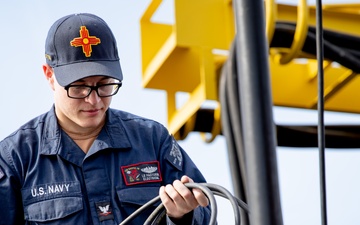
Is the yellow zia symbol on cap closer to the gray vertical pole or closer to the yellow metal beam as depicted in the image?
the gray vertical pole

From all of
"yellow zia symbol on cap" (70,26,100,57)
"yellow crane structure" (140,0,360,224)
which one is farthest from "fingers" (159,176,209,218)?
"yellow crane structure" (140,0,360,224)

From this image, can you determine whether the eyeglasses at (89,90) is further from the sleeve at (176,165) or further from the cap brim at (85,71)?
the sleeve at (176,165)

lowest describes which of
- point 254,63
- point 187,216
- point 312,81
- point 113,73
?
point 312,81

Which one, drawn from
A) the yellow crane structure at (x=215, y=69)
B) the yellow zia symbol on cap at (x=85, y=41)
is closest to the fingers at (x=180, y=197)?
the yellow zia symbol on cap at (x=85, y=41)

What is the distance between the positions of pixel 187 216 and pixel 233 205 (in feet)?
2.42

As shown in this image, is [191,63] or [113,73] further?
[191,63]

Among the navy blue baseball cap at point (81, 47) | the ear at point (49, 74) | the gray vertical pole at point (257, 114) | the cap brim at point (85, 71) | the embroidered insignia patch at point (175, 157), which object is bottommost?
the embroidered insignia patch at point (175, 157)

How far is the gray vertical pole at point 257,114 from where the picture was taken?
10.1ft

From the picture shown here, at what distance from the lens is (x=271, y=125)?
3102 mm

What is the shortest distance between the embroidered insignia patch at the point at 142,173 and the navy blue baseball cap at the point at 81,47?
0.36 meters

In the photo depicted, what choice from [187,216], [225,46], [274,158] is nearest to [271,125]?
[274,158]

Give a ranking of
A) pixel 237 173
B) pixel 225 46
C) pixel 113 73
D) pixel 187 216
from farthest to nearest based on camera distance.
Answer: pixel 225 46, pixel 113 73, pixel 187 216, pixel 237 173

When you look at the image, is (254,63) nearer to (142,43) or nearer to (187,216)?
(187,216)

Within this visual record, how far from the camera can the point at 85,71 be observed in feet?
16.3
